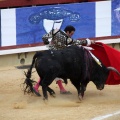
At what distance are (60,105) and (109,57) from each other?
1392 millimetres

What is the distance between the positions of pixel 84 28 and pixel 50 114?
5202 millimetres

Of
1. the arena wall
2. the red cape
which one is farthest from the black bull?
the arena wall

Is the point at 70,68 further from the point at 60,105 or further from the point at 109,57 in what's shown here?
the point at 109,57

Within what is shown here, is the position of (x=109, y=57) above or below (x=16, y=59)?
above

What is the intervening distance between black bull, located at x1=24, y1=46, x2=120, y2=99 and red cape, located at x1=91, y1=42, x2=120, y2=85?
0.17m

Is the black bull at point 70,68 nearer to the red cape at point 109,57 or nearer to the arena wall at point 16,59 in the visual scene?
the red cape at point 109,57

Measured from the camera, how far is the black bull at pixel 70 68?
9.48m

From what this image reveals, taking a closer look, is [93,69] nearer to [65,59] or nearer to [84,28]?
[65,59]

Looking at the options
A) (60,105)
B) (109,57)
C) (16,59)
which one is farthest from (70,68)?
(16,59)

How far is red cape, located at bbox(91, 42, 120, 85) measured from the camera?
10367mm

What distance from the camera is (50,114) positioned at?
29.3 feet

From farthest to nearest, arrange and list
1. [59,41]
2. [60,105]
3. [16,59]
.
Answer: [16,59], [59,41], [60,105]

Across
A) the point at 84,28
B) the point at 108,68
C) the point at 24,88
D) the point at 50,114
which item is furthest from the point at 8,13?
the point at 50,114

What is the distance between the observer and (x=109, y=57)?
409 inches
